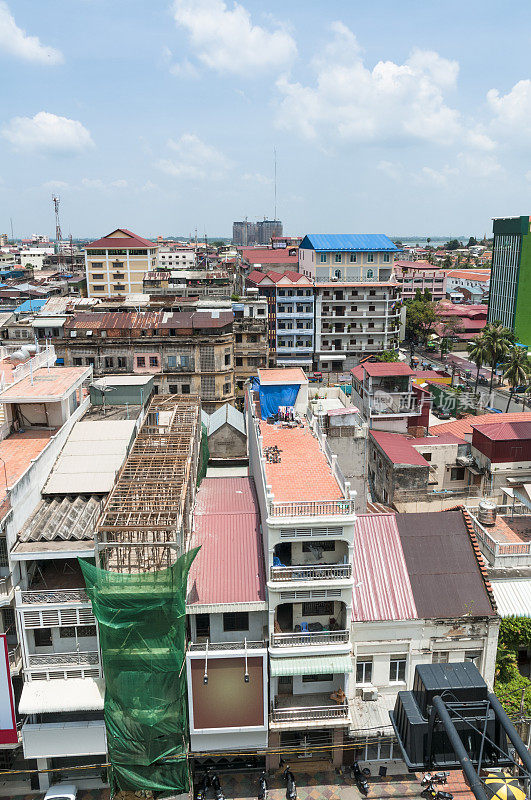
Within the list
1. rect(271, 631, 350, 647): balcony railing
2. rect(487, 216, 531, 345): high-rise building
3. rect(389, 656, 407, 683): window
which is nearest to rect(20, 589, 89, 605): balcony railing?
rect(271, 631, 350, 647): balcony railing

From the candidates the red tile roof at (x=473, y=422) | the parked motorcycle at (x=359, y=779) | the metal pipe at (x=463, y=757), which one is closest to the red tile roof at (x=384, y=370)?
the red tile roof at (x=473, y=422)

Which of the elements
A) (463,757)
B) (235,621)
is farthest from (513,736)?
(235,621)

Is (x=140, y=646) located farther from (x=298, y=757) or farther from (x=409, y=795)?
(x=409, y=795)

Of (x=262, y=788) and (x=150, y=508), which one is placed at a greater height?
(x=150, y=508)

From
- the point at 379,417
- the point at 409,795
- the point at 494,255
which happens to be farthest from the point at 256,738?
the point at 494,255

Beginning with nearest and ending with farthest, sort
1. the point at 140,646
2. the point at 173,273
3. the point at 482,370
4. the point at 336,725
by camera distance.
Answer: the point at 140,646 < the point at 336,725 < the point at 482,370 < the point at 173,273

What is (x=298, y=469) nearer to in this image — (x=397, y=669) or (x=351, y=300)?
(x=397, y=669)

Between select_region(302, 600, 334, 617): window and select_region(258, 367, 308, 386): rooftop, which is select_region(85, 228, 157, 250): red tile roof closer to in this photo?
select_region(258, 367, 308, 386): rooftop
